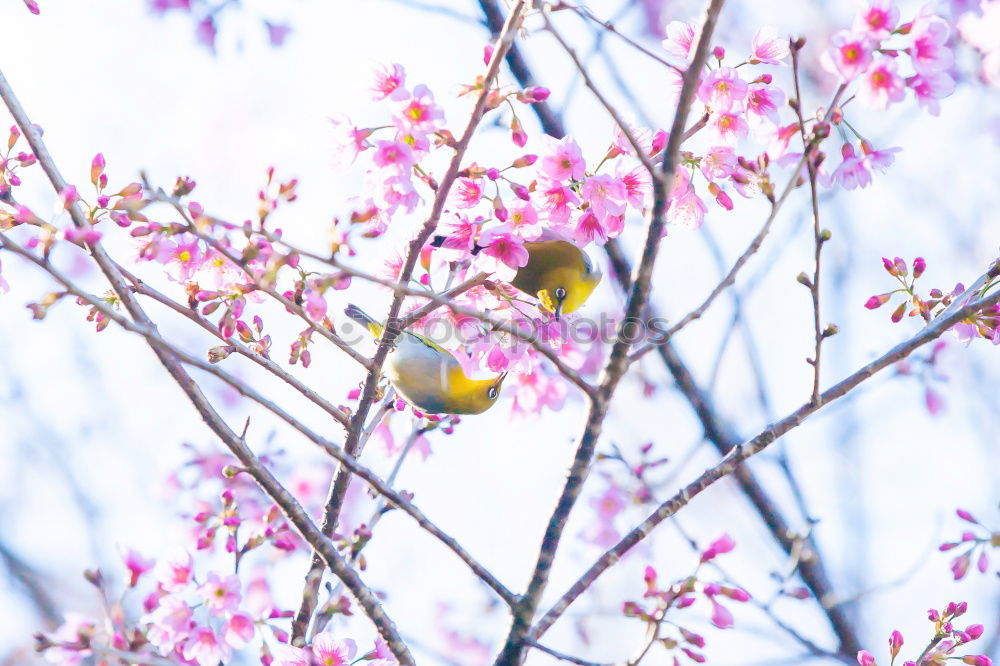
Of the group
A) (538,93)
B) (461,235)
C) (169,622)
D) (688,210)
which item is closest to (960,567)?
(688,210)

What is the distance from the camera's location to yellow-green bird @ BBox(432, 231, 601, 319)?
279 centimetres

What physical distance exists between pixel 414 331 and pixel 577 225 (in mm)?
762

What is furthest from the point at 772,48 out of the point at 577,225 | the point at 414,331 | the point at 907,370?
the point at 907,370

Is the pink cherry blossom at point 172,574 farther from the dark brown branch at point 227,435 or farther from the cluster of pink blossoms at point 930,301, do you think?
the cluster of pink blossoms at point 930,301

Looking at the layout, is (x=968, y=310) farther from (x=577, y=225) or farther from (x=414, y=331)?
(x=414, y=331)

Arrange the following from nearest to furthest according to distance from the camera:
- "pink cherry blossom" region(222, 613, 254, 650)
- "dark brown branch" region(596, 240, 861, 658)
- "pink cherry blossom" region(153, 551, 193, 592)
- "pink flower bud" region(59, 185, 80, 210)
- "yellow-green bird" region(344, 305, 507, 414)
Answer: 1. "pink flower bud" region(59, 185, 80, 210)
2. "pink cherry blossom" region(222, 613, 254, 650)
3. "pink cherry blossom" region(153, 551, 193, 592)
4. "yellow-green bird" region(344, 305, 507, 414)
5. "dark brown branch" region(596, 240, 861, 658)

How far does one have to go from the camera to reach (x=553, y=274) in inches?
113

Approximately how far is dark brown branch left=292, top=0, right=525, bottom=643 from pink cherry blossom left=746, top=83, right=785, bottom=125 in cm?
77

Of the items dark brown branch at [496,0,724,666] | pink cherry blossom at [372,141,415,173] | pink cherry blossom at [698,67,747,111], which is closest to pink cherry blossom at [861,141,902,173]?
pink cherry blossom at [698,67,747,111]

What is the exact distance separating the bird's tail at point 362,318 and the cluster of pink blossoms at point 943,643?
1780 millimetres

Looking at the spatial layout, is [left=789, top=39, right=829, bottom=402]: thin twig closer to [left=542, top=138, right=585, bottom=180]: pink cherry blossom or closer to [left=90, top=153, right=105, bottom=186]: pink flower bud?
[left=542, top=138, right=585, bottom=180]: pink cherry blossom

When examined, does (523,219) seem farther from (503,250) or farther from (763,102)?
(763,102)

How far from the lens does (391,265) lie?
9.51 ft

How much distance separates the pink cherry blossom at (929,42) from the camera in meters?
Result: 2.24
